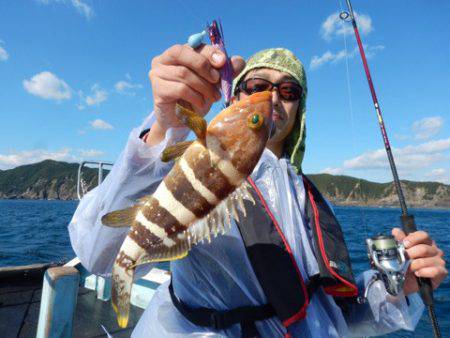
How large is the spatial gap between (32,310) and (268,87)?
5600mm

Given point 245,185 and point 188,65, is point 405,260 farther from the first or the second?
point 188,65

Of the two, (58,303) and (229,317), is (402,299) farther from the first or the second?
(58,303)

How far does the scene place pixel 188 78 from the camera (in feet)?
6.01

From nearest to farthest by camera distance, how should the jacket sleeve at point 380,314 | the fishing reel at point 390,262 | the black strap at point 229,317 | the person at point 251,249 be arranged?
1. the person at point 251,249
2. the black strap at point 229,317
3. the fishing reel at point 390,262
4. the jacket sleeve at point 380,314

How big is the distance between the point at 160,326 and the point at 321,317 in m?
1.36

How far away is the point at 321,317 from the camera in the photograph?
8.43ft

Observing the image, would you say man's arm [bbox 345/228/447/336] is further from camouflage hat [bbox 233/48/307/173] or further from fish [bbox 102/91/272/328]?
fish [bbox 102/91/272/328]

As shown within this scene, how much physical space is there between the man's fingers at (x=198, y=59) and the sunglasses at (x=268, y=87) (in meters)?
1.45

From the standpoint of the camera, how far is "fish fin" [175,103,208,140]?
172cm

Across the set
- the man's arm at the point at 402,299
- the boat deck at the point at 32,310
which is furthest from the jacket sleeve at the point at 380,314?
the boat deck at the point at 32,310

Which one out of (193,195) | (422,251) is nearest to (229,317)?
(193,195)

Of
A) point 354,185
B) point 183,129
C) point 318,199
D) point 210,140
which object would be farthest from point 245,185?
point 354,185

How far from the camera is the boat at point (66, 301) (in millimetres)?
2979

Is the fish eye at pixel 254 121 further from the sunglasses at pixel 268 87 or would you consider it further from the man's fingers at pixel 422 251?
the man's fingers at pixel 422 251
